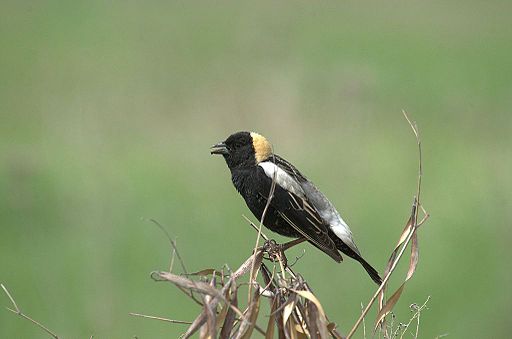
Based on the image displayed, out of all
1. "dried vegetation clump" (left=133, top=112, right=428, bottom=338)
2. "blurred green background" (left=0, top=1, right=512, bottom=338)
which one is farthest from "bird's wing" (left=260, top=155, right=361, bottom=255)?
"blurred green background" (left=0, top=1, right=512, bottom=338)

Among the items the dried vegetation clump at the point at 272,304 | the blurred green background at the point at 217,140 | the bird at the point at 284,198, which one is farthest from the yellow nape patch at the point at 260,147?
the blurred green background at the point at 217,140

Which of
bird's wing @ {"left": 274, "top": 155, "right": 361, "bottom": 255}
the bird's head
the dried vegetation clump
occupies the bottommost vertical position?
bird's wing @ {"left": 274, "top": 155, "right": 361, "bottom": 255}

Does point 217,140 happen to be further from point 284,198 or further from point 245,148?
point 284,198

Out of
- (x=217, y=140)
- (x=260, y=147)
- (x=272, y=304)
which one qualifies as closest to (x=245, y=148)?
(x=260, y=147)

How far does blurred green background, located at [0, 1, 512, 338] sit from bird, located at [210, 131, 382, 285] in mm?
2994

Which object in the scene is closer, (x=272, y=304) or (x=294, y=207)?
(x=272, y=304)

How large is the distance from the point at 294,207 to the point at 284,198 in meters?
0.06

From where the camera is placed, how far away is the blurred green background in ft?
26.7

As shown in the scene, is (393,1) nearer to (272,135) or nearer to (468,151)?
(468,151)

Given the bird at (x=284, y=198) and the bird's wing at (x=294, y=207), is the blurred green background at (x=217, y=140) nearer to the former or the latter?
the bird at (x=284, y=198)

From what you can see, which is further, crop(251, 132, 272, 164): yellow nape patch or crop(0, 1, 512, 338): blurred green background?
crop(0, 1, 512, 338): blurred green background

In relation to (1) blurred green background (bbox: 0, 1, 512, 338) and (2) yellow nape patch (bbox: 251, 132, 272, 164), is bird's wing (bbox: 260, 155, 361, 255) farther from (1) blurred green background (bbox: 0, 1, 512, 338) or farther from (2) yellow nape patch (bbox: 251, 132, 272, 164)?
(1) blurred green background (bbox: 0, 1, 512, 338)

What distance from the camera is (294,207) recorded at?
12.6 feet

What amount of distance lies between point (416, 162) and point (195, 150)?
226 cm
